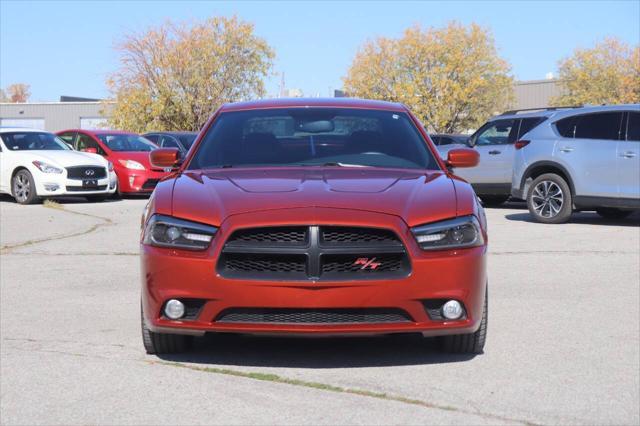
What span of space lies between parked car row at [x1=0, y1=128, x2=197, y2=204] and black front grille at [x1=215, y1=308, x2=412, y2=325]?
48.0ft

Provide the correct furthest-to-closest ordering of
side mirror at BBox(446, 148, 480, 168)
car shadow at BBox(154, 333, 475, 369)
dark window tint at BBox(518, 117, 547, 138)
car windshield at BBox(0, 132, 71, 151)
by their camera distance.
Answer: car windshield at BBox(0, 132, 71, 151)
dark window tint at BBox(518, 117, 547, 138)
side mirror at BBox(446, 148, 480, 168)
car shadow at BBox(154, 333, 475, 369)

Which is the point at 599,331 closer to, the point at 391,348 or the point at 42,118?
the point at 391,348

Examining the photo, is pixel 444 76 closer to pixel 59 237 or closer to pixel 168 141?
pixel 168 141

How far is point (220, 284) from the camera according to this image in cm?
508

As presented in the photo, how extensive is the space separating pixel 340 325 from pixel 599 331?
2.56 meters

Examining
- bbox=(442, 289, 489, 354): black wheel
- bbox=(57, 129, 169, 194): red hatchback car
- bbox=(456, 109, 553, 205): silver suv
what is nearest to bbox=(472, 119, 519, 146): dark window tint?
bbox=(456, 109, 553, 205): silver suv

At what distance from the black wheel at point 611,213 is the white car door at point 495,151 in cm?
223

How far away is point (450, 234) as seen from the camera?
5.26m

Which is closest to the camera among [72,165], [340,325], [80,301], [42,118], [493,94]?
[340,325]

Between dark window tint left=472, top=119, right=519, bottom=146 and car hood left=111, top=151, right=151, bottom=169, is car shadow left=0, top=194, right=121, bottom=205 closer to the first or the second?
car hood left=111, top=151, right=151, bottom=169

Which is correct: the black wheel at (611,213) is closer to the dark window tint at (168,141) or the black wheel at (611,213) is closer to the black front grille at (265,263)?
the black front grille at (265,263)

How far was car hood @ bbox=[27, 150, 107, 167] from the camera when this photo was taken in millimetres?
20922

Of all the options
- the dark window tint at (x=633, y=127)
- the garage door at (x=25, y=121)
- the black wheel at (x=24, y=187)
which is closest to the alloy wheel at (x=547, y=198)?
the dark window tint at (x=633, y=127)

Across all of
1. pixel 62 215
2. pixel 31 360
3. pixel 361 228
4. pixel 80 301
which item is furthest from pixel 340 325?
pixel 62 215
